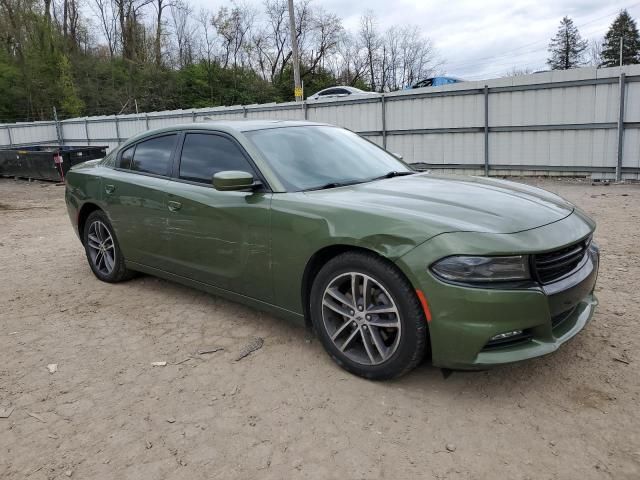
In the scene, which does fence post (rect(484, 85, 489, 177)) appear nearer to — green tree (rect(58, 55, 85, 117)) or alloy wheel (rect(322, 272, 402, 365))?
alloy wheel (rect(322, 272, 402, 365))

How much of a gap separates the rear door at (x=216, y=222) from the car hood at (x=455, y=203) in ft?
1.56

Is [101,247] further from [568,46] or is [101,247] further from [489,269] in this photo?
[568,46]

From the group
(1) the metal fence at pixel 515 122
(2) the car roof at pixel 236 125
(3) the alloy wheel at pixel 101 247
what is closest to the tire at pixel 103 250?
(3) the alloy wheel at pixel 101 247

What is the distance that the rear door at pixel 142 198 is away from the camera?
4.24 metres

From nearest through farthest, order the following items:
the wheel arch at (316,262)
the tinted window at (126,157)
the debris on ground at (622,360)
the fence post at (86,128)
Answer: the wheel arch at (316,262), the debris on ground at (622,360), the tinted window at (126,157), the fence post at (86,128)

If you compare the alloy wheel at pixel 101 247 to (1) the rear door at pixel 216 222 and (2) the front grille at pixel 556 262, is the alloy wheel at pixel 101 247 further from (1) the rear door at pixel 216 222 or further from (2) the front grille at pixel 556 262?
(2) the front grille at pixel 556 262

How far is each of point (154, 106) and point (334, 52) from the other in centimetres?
1853

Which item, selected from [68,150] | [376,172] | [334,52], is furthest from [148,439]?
[334,52]

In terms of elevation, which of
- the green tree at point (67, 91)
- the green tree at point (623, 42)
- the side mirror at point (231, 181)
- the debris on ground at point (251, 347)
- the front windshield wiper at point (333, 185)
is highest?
the green tree at point (623, 42)

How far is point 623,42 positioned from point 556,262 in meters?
68.7

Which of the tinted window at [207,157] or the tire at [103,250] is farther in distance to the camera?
the tire at [103,250]

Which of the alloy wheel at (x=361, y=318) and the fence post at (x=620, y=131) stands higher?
the fence post at (x=620, y=131)

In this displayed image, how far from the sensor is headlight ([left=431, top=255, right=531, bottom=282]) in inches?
101

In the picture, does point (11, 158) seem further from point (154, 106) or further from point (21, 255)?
point (154, 106)
